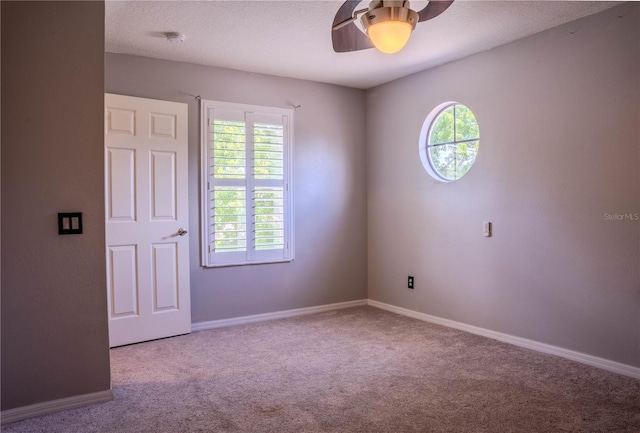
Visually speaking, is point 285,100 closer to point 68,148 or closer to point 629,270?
point 68,148

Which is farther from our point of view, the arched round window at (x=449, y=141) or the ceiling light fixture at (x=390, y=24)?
the arched round window at (x=449, y=141)

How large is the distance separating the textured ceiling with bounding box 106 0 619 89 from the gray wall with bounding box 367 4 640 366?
241 mm

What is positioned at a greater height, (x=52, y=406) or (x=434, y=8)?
(x=434, y=8)

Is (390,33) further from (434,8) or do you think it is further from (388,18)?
(434,8)

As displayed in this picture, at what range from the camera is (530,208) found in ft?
12.0

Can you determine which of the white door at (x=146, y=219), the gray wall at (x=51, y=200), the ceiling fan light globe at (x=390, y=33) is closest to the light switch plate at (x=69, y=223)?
the gray wall at (x=51, y=200)

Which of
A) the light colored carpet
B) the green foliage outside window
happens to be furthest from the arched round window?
the light colored carpet

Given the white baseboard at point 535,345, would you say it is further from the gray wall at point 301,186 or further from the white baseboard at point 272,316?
the gray wall at point 301,186

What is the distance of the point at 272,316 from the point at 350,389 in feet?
6.27

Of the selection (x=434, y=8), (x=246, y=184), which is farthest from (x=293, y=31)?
(x=246, y=184)

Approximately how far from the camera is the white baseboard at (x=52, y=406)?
8.14 feet

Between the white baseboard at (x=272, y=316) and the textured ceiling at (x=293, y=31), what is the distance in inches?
91.4

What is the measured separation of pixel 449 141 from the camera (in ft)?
14.6

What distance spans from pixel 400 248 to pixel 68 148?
10.6 ft
